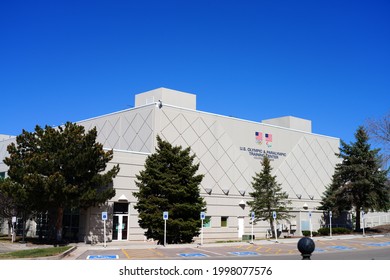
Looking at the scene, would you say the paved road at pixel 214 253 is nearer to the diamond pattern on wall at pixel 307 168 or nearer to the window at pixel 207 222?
the window at pixel 207 222

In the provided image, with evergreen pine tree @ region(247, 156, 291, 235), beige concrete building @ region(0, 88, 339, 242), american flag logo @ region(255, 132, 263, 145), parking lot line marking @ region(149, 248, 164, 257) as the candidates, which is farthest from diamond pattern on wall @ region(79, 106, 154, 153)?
parking lot line marking @ region(149, 248, 164, 257)

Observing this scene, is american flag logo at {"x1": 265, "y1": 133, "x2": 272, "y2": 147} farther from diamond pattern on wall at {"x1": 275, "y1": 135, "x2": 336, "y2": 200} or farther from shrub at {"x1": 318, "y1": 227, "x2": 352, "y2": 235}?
shrub at {"x1": 318, "y1": 227, "x2": 352, "y2": 235}

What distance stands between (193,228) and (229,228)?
12.1 m

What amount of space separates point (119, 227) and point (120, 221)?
510mm

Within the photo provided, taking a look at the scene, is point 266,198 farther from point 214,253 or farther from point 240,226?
point 214,253

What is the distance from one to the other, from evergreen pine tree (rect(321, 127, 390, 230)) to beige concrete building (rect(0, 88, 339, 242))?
4.82 meters

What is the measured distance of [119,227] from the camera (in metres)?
38.3

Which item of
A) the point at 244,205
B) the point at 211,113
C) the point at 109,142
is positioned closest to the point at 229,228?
the point at 244,205

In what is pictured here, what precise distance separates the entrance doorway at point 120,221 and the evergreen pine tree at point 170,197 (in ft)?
8.59

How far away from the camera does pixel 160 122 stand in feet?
139

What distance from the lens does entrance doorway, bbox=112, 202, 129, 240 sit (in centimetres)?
3819

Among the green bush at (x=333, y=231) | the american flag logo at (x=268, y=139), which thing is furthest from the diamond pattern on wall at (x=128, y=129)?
the green bush at (x=333, y=231)
